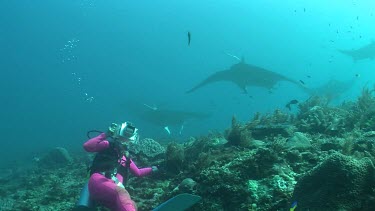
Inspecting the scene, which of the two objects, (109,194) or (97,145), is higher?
(97,145)

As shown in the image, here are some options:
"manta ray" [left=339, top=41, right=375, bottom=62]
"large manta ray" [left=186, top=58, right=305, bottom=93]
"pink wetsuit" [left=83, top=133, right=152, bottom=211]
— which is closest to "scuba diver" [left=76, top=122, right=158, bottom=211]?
"pink wetsuit" [left=83, top=133, right=152, bottom=211]

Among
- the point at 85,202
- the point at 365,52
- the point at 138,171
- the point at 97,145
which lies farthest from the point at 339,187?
the point at 365,52

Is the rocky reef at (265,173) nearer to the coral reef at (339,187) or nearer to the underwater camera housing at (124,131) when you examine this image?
the coral reef at (339,187)

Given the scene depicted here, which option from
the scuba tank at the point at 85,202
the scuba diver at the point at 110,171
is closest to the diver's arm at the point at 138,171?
the scuba diver at the point at 110,171

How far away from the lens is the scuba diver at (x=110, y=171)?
5586mm

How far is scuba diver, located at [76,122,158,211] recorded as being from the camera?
5.59 metres

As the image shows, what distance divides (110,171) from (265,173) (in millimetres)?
2785

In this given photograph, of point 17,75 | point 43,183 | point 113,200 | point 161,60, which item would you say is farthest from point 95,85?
point 113,200

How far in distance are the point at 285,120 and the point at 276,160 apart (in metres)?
5.88

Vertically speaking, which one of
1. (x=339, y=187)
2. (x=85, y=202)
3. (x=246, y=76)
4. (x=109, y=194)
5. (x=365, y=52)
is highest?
(x=339, y=187)

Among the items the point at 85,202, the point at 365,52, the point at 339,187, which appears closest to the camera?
the point at 339,187

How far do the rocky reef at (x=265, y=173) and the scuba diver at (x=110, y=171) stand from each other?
1.37ft

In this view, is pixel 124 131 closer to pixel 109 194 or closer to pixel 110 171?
pixel 110 171

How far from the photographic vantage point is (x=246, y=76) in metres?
24.2
